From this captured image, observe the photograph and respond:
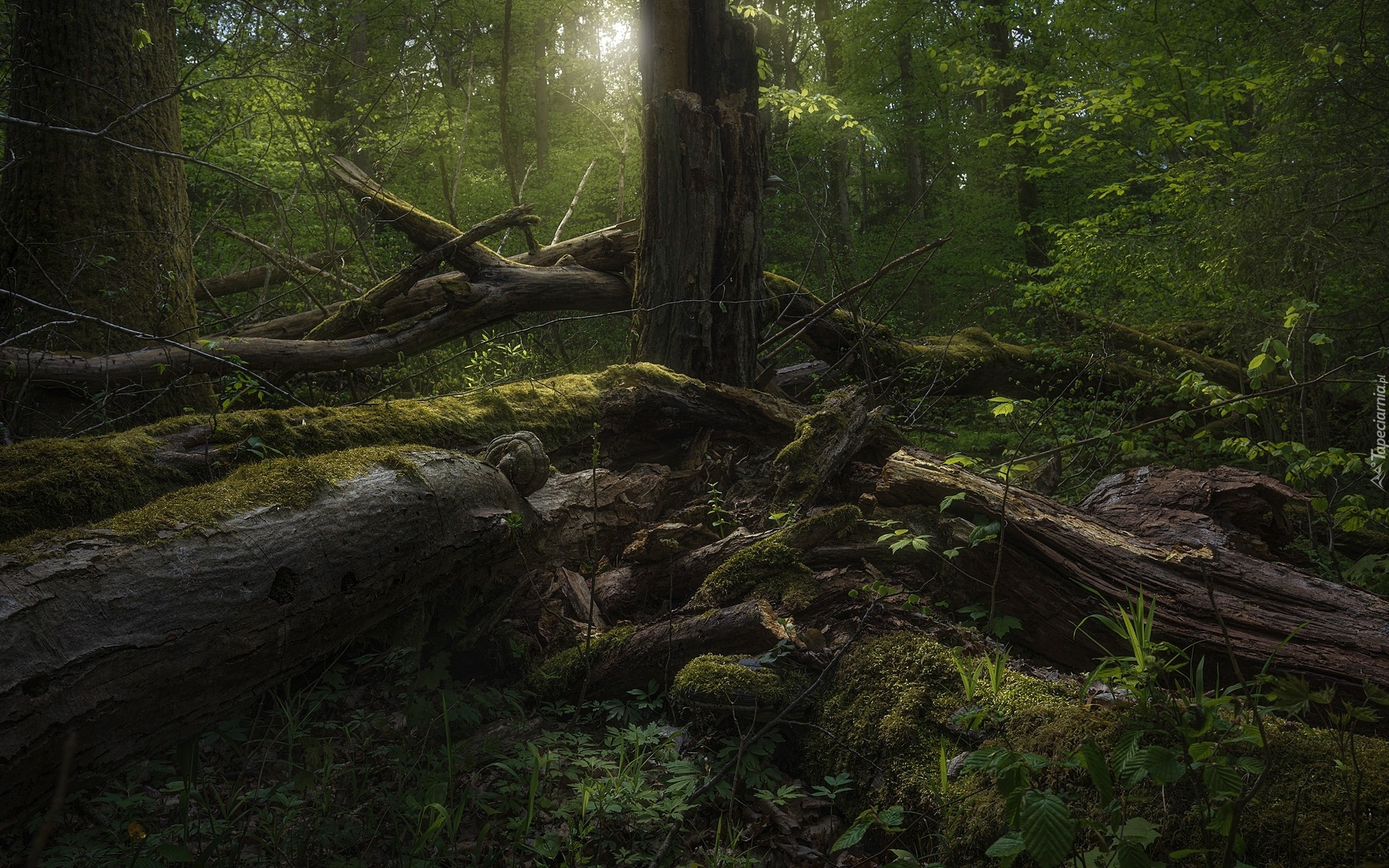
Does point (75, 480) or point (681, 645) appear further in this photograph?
point (681, 645)

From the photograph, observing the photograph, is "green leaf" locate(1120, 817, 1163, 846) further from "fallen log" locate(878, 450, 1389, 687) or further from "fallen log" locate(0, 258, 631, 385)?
"fallen log" locate(0, 258, 631, 385)

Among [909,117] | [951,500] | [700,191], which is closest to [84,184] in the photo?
[700,191]

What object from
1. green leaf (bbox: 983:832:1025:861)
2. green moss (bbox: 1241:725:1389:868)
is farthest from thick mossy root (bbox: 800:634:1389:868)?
green leaf (bbox: 983:832:1025:861)

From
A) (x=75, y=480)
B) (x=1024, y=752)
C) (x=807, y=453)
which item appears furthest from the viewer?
(x=807, y=453)

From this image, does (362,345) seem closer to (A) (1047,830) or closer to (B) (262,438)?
(B) (262,438)

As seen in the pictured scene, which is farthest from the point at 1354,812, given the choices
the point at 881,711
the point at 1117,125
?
the point at 1117,125

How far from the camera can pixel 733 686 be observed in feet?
9.18

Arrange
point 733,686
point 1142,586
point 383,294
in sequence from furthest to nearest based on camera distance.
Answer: point 383,294 → point 1142,586 → point 733,686

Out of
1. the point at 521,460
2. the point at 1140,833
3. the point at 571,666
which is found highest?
the point at 521,460

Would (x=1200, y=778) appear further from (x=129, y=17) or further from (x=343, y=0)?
(x=343, y=0)

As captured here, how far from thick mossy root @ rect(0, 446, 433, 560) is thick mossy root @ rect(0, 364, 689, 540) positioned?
235 mm

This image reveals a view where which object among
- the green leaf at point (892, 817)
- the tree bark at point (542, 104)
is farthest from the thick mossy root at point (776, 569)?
the tree bark at point (542, 104)

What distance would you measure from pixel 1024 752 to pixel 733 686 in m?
1.07

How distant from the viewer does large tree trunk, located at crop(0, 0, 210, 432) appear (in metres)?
4.78
